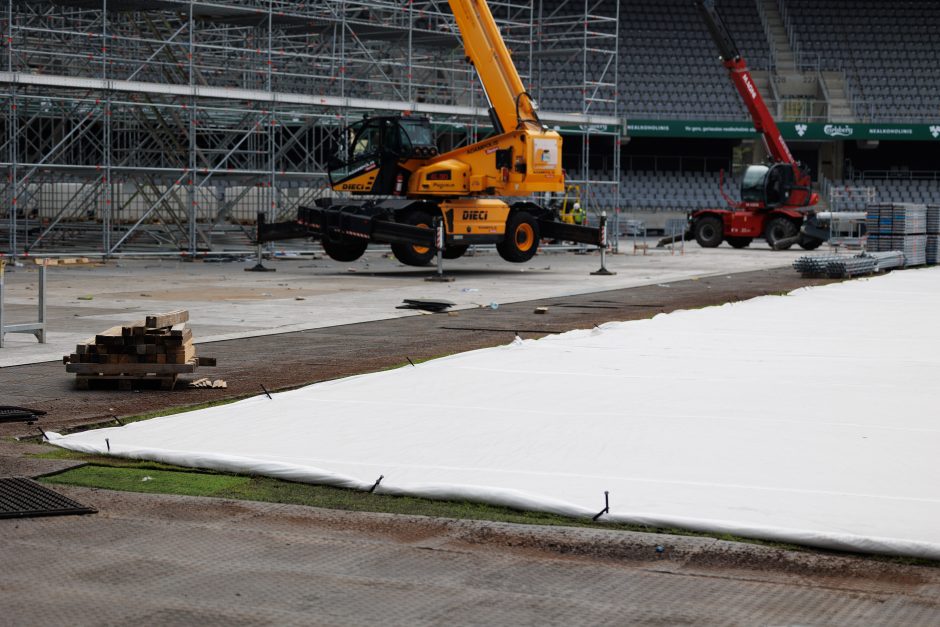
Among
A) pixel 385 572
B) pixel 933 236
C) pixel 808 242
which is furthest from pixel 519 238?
pixel 385 572

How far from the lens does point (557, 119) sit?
33.7m

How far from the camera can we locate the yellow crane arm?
2520 centimetres

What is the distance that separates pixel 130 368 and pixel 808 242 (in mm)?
30615

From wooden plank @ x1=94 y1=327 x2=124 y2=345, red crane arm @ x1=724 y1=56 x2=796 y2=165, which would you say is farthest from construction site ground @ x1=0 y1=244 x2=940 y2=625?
red crane arm @ x1=724 y1=56 x2=796 y2=165

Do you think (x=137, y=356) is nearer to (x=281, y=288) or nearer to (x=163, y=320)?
(x=163, y=320)

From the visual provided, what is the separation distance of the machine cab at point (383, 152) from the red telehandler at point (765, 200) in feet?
46.5

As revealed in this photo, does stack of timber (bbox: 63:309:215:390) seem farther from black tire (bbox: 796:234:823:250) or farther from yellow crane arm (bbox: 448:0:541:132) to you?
black tire (bbox: 796:234:823:250)

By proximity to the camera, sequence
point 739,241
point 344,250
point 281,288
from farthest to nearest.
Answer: point 739,241
point 344,250
point 281,288

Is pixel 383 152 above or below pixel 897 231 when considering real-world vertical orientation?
above

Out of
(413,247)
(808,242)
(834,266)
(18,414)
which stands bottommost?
(18,414)

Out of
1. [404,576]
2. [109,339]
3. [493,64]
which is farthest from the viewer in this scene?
[493,64]

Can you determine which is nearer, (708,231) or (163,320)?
(163,320)

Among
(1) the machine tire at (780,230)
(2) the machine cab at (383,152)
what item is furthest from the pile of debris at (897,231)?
(2) the machine cab at (383,152)

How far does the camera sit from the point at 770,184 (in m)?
37.2
